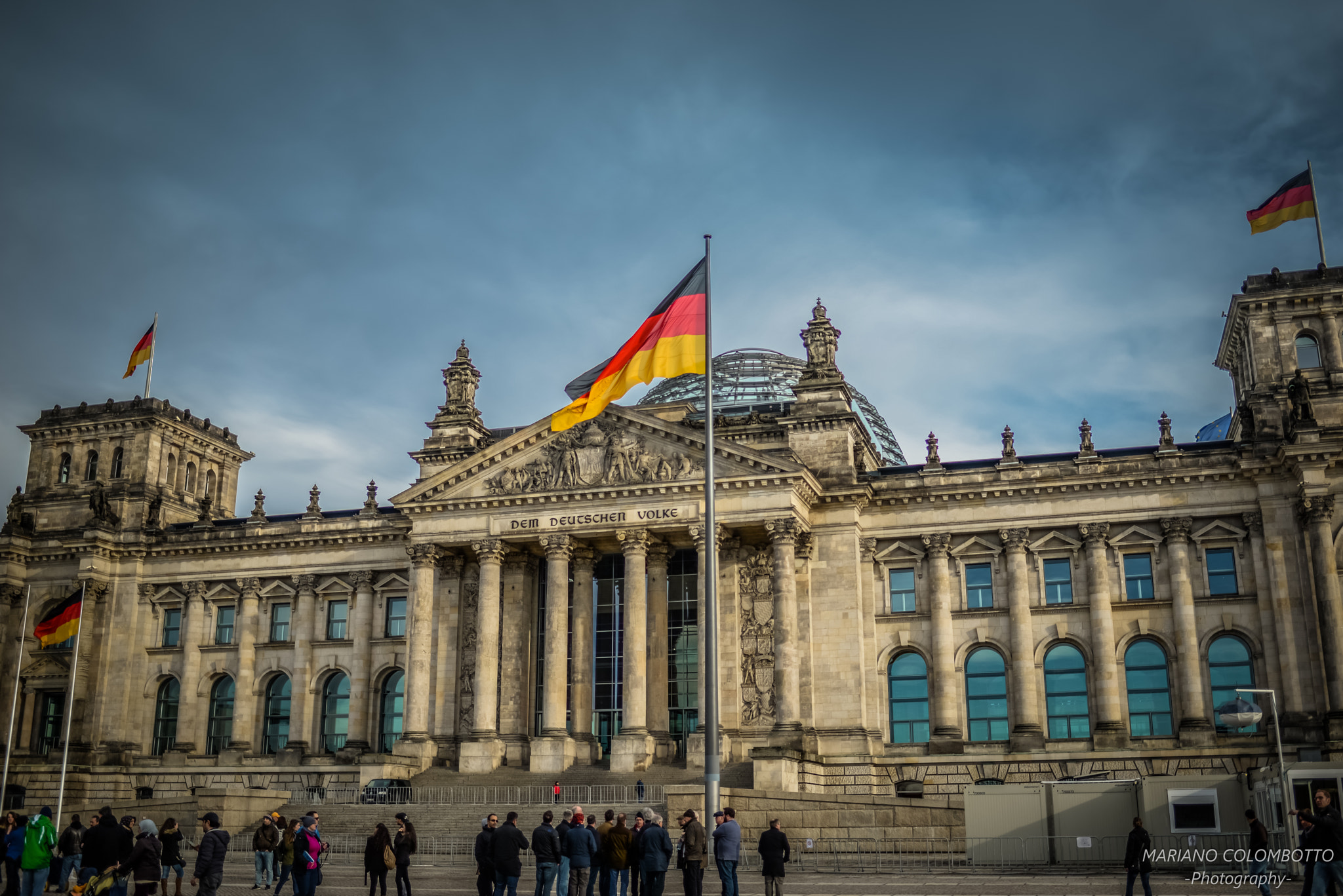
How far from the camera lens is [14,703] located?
6366cm

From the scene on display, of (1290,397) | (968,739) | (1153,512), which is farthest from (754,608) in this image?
(1290,397)

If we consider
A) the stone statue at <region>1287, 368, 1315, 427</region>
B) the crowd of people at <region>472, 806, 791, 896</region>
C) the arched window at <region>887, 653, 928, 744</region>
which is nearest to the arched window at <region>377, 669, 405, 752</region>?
the arched window at <region>887, 653, 928, 744</region>

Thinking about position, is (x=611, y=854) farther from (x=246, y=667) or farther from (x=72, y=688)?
(x=72, y=688)

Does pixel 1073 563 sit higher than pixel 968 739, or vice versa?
pixel 1073 563

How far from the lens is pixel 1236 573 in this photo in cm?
5288

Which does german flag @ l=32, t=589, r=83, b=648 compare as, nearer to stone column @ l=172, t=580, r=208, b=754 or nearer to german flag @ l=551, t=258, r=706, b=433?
stone column @ l=172, t=580, r=208, b=754

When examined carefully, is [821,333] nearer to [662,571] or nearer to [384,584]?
[662,571]

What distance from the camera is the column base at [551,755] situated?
5334cm

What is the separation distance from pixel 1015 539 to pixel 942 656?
6.09 m

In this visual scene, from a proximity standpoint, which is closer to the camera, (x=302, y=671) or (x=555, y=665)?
(x=555, y=665)

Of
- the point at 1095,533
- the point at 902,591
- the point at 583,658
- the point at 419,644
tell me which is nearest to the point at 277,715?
the point at 419,644

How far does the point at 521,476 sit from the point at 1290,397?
3325 cm

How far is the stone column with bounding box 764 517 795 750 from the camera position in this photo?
51.3 m

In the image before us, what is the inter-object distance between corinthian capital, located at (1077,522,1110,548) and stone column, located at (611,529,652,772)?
19039 millimetres
